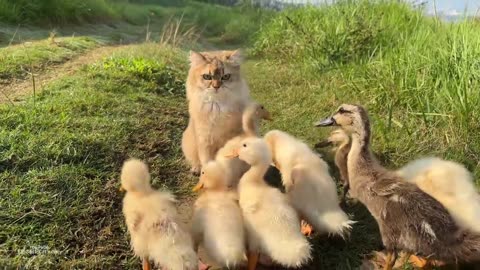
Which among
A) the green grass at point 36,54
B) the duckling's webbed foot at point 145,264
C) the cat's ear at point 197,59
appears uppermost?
the cat's ear at point 197,59

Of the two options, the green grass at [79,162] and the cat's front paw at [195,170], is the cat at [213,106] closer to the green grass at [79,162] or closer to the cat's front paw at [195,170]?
the cat's front paw at [195,170]

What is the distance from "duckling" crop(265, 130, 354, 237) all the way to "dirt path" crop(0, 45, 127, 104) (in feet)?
8.77

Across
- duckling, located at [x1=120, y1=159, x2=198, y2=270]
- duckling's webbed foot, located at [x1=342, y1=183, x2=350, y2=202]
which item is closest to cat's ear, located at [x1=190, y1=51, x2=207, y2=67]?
duckling, located at [x1=120, y1=159, x2=198, y2=270]

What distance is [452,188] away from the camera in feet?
8.82

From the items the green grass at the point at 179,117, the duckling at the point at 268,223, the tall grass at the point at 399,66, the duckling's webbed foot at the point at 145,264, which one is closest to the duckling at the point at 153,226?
the duckling's webbed foot at the point at 145,264

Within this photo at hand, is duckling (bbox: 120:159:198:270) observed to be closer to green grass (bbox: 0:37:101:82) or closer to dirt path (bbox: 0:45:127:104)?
dirt path (bbox: 0:45:127:104)

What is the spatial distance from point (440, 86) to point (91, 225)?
3361mm

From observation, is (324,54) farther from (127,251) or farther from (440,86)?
(127,251)

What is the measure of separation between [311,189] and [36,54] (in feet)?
16.3

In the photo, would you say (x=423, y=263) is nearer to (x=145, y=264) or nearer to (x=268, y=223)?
(x=268, y=223)

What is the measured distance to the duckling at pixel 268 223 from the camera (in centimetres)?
239

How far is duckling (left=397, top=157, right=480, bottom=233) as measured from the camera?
8.35 feet

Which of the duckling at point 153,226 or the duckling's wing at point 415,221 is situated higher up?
the duckling's wing at point 415,221

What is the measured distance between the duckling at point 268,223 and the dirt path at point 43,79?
2659 mm
